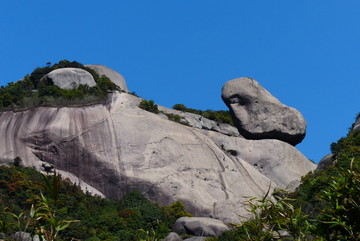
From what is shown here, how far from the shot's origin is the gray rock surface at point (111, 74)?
75.2 meters

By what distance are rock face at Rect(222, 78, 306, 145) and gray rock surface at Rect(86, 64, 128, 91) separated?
48.8 feet

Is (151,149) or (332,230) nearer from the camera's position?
(332,230)

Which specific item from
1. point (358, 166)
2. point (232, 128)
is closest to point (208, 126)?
point (232, 128)

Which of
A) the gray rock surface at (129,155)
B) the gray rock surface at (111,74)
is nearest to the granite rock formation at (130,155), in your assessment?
the gray rock surface at (129,155)

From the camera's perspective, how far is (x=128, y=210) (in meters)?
47.5

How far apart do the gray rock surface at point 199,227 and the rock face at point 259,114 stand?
64.0 ft

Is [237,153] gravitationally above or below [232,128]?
below

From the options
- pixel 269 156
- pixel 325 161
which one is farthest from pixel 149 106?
pixel 325 161

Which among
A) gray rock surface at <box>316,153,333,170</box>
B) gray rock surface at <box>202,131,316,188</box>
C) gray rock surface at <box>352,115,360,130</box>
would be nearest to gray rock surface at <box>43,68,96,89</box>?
gray rock surface at <box>202,131,316,188</box>

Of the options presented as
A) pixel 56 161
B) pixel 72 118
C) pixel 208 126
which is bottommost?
pixel 56 161

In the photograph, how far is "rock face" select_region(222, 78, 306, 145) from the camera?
63938mm

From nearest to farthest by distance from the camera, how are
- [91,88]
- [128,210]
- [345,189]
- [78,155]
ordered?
1. [345,189]
2. [128,210]
3. [78,155]
4. [91,88]

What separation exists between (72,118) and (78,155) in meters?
3.21

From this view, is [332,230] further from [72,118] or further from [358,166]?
[72,118]
